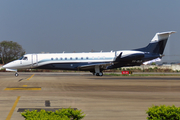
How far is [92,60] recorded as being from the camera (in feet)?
131

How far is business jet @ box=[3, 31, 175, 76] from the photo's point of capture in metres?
39.3

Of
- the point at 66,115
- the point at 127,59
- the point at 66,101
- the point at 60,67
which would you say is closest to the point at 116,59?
the point at 127,59

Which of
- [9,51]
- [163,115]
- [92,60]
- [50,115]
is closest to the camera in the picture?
[50,115]

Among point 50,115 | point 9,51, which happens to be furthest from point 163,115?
point 9,51

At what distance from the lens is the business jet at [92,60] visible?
129 ft

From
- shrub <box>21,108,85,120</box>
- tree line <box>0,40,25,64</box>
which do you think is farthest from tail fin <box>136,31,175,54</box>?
tree line <box>0,40,25,64</box>

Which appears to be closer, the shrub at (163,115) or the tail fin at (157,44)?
the shrub at (163,115)

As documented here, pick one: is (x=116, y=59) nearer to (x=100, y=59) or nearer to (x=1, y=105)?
(x=100, y=59)

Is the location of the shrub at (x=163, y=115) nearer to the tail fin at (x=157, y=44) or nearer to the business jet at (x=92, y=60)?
the business jet at (x=92, y=60)

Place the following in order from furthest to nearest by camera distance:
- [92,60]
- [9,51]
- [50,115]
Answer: [9,51] < [92,60] < [50,115]

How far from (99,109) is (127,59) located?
2825cm

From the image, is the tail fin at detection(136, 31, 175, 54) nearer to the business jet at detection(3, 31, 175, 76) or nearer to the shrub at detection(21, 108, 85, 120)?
the business jet at detection(3, 31, 175, 76)

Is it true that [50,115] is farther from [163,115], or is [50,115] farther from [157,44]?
[157,44]

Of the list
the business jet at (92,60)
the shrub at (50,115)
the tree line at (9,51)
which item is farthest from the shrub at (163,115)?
the tree line at (9,51)
